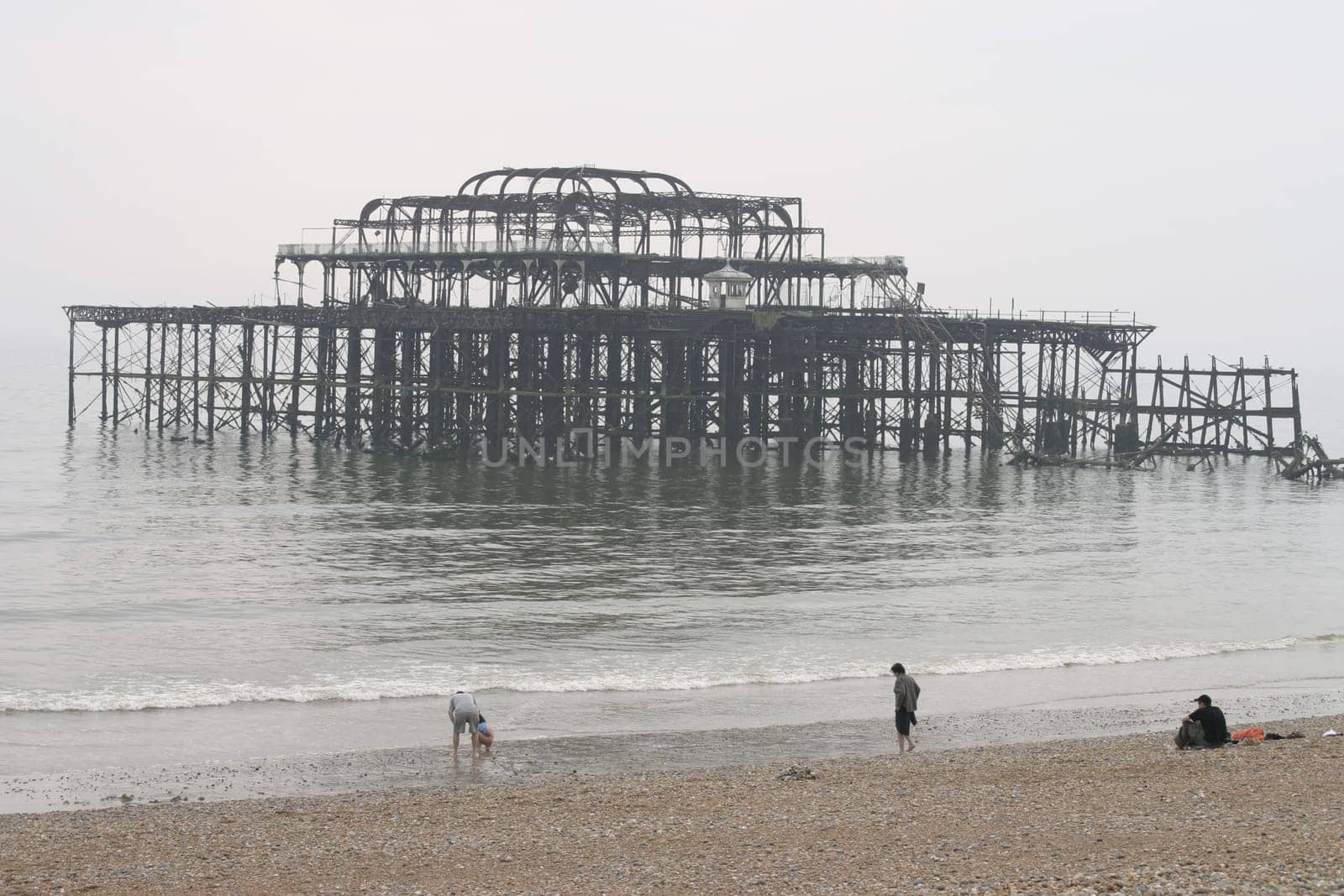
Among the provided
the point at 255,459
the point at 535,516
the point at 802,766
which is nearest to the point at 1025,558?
the point at 535,516

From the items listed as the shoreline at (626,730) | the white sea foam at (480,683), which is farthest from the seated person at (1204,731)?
the white sea foam at (480,683)

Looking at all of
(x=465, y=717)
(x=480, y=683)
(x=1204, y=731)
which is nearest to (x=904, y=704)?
(x=1204, y=731)

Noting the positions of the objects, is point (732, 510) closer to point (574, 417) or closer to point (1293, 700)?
point (574, 417)

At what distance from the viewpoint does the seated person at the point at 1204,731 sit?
20625 millimetres

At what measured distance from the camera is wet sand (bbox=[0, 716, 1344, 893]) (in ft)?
47.1

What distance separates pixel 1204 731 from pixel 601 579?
69.1 ft

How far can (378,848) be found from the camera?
15.9 meters

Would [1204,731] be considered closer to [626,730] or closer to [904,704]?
[904,704]

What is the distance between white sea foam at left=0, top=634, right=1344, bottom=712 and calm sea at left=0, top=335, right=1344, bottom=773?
86 mm

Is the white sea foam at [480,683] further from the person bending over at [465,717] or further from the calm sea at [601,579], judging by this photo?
the person bending over at [465,717]

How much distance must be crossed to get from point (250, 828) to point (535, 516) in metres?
36.0

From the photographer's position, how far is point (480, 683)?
27.1 meters

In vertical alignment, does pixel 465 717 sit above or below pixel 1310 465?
below

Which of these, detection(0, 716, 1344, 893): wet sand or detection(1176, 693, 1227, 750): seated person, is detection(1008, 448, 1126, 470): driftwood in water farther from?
detection(0, 716, 1344, 893): wet sand
